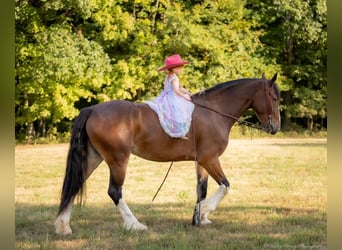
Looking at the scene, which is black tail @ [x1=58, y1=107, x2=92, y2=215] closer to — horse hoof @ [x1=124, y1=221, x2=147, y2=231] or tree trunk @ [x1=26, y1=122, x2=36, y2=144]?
horse hoof @ [x1=124, y1=221, x2=147, y2=231]

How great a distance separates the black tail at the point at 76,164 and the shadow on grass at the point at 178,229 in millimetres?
346

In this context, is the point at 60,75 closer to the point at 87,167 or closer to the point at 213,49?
the point at 213,49

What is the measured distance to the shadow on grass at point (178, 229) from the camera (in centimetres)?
443

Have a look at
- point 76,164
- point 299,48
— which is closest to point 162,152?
point 76,164

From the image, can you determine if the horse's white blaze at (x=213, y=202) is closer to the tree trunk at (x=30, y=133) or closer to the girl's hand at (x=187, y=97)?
the girl's hand at (x=187, y=97)

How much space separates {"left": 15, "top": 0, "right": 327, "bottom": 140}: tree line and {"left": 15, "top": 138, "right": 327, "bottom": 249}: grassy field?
561 centimetres

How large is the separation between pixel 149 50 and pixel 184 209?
1366 cm

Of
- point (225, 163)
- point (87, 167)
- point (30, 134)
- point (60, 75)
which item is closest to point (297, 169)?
point (225, 163)

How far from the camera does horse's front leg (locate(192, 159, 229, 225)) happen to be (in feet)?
17.2

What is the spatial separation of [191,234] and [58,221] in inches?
54.7

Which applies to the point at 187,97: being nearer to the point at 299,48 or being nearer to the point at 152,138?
the point at 152,138

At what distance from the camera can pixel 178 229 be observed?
5.07 m

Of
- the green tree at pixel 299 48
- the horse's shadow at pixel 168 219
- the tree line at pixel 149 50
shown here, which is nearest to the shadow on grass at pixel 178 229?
the horse's shadow at pixel 168 219

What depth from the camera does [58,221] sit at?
4816mm
